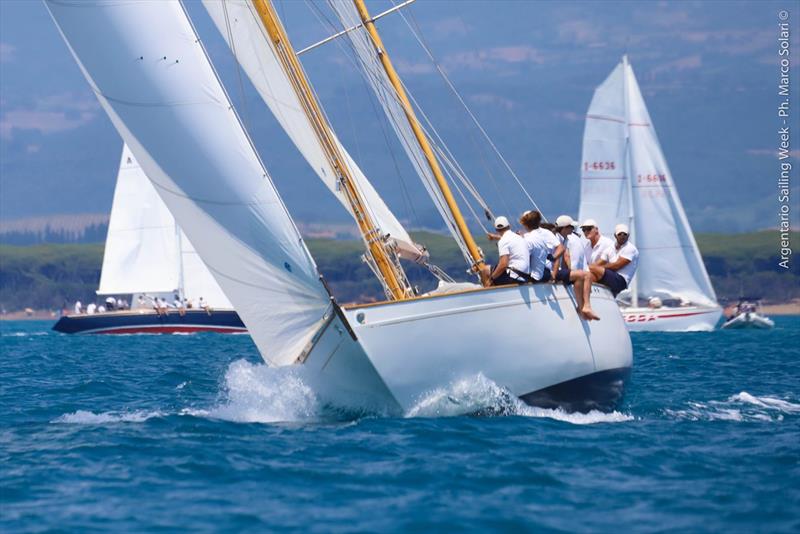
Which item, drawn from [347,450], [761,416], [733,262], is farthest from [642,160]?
[733,262]

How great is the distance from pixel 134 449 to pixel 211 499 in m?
2.73

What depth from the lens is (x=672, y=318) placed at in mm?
57281

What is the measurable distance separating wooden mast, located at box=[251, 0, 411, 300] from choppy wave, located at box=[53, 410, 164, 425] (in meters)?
3.29

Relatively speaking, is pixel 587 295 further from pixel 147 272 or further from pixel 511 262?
pixel 147 272

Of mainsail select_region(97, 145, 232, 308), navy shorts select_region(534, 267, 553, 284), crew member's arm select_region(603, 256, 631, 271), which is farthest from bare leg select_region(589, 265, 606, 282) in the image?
mainsail select_region(97, 145, 232, 308)

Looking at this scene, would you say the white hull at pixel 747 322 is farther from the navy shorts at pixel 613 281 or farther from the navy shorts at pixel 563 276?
the navy shorts at pixel 563 276

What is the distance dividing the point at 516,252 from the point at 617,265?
84.6 inches

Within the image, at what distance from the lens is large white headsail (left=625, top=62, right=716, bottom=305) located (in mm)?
54625

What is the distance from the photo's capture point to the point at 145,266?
6594cm

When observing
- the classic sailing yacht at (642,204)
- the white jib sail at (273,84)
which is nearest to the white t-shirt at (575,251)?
the white jib sail at (273,84)

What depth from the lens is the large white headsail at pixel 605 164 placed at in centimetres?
5288

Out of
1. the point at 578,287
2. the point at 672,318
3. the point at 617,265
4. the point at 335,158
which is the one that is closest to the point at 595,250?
the point at 617,265

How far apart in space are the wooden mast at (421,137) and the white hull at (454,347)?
268 cm

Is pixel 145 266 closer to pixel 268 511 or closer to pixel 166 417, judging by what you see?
pixel 166 417
